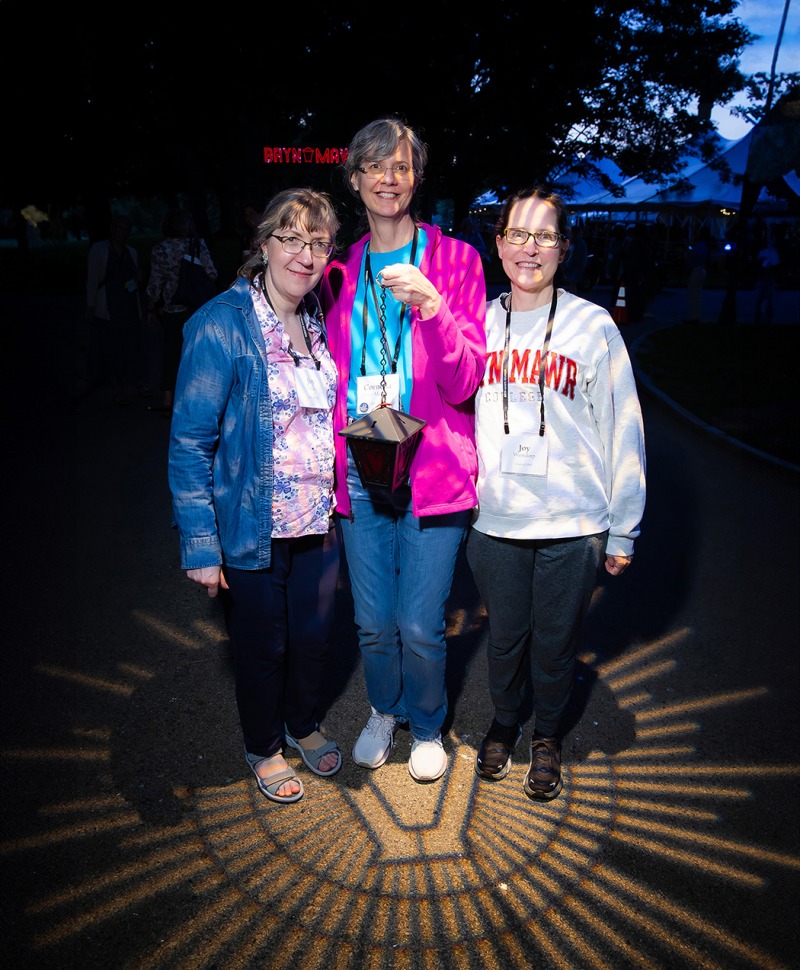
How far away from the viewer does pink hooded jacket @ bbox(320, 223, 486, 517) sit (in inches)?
102

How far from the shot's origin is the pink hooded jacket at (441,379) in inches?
102

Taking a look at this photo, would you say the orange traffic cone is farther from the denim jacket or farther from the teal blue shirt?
the denim jacket

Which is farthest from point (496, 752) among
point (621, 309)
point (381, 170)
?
point (621, 309)

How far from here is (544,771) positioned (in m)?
3.09

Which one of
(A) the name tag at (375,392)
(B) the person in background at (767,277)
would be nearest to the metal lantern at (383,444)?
(A) the name tag at (375,392)

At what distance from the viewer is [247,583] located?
8.96ft

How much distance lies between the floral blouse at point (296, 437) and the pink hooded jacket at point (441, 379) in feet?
0.16

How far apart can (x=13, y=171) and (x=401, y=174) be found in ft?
109

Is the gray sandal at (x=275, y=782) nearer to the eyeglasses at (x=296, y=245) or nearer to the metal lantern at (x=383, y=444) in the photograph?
the metal lantern at (x=383, y=444)

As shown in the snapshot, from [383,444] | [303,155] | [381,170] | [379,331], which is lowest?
[383,444]

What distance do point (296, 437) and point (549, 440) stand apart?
822 millimetres

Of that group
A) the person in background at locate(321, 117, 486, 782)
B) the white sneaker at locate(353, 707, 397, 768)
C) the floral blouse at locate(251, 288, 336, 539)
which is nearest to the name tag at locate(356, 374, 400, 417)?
the person in background at locate(321, 117, 486, 782)

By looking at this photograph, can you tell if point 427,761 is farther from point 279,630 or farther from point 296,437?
point 296,437

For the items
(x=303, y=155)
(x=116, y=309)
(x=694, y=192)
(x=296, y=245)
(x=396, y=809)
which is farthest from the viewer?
(x=694, y=192)
